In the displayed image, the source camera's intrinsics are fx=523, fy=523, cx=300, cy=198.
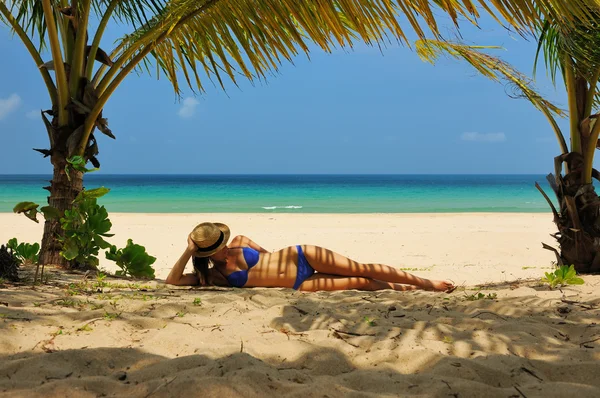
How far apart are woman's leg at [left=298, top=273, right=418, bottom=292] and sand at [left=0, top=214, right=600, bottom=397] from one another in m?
0.23

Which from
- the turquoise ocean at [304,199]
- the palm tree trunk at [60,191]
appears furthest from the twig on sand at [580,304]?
the turquoise ocean at [304,199]

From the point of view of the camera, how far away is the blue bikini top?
358 cm

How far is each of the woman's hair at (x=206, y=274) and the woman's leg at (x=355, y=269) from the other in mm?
617

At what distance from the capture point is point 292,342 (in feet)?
6.76

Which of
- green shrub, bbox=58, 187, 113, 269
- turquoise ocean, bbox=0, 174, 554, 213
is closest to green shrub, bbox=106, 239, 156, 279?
green shrub, bbox=58, 187, 113, 269

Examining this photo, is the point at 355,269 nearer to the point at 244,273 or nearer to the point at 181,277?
the point at 244,273

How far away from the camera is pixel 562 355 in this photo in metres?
1.92

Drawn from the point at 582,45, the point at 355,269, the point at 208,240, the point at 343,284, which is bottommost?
the point at 343,284

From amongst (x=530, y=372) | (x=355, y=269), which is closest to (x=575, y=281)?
(x=355, y=269)

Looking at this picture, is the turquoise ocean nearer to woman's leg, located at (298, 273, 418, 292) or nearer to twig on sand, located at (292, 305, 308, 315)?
woman's leg, located at (298, 273, 418, 292)

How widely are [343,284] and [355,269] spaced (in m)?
0.13

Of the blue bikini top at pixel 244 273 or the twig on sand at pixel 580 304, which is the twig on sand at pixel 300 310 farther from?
the twig on sand at pixel 580 304

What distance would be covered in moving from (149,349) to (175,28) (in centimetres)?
284

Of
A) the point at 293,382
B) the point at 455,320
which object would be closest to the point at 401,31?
the point at 455,320
